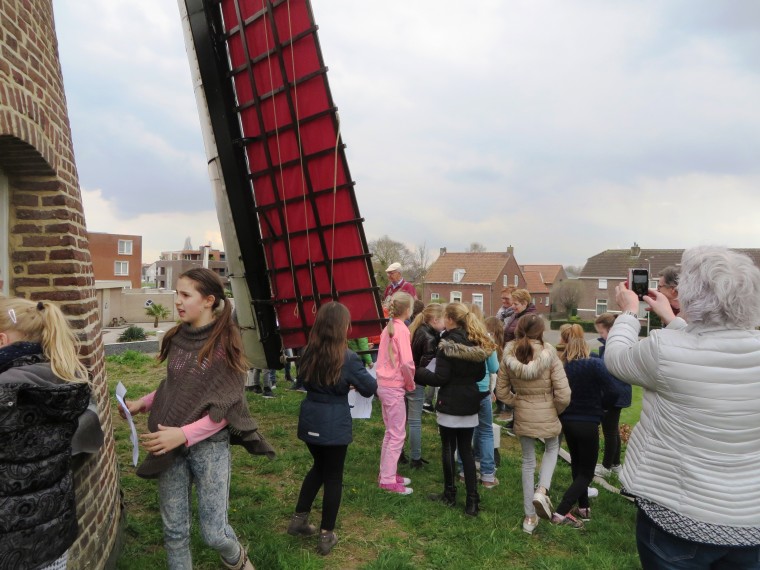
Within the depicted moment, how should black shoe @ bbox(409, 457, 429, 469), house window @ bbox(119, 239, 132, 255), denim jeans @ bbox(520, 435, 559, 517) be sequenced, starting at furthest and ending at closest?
house window @ bbox(119, 239, 132, 255), black shoe @ bbox(409, 457, 429, 469), denim jeans @ bbox(520, 435, 559, 517)

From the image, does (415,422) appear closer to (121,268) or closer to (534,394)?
(534,394)

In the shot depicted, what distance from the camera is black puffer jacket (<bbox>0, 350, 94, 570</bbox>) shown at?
2031 millimetres

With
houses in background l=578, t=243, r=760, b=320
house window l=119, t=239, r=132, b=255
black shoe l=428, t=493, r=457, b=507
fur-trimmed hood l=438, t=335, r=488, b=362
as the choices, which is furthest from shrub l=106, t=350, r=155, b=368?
house window l=119, t=239, r=132, b=255

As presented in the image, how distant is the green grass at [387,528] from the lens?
12.6 feet

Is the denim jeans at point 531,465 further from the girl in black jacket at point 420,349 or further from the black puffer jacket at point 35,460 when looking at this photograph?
the black puffer jacket at point 35,460

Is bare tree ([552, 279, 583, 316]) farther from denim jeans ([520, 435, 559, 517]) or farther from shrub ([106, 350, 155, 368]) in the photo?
denim jeans ([520, 435, 559, 517])

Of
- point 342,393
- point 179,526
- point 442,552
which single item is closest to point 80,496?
point 179,526

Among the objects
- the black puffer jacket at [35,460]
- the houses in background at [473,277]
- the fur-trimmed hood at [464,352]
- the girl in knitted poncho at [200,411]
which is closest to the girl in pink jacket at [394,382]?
the fur-trimmed hood at [464,352]

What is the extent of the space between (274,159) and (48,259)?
11.7ft

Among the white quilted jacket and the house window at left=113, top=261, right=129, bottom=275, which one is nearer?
the white quilted jacket

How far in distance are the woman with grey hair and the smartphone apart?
0.63 meters

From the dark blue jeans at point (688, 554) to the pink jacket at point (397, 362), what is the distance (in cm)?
295

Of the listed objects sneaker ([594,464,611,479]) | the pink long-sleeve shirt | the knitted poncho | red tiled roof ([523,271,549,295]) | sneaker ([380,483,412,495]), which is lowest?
red tiled roof ([523,271,549,295])

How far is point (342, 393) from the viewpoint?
391 centimetres
